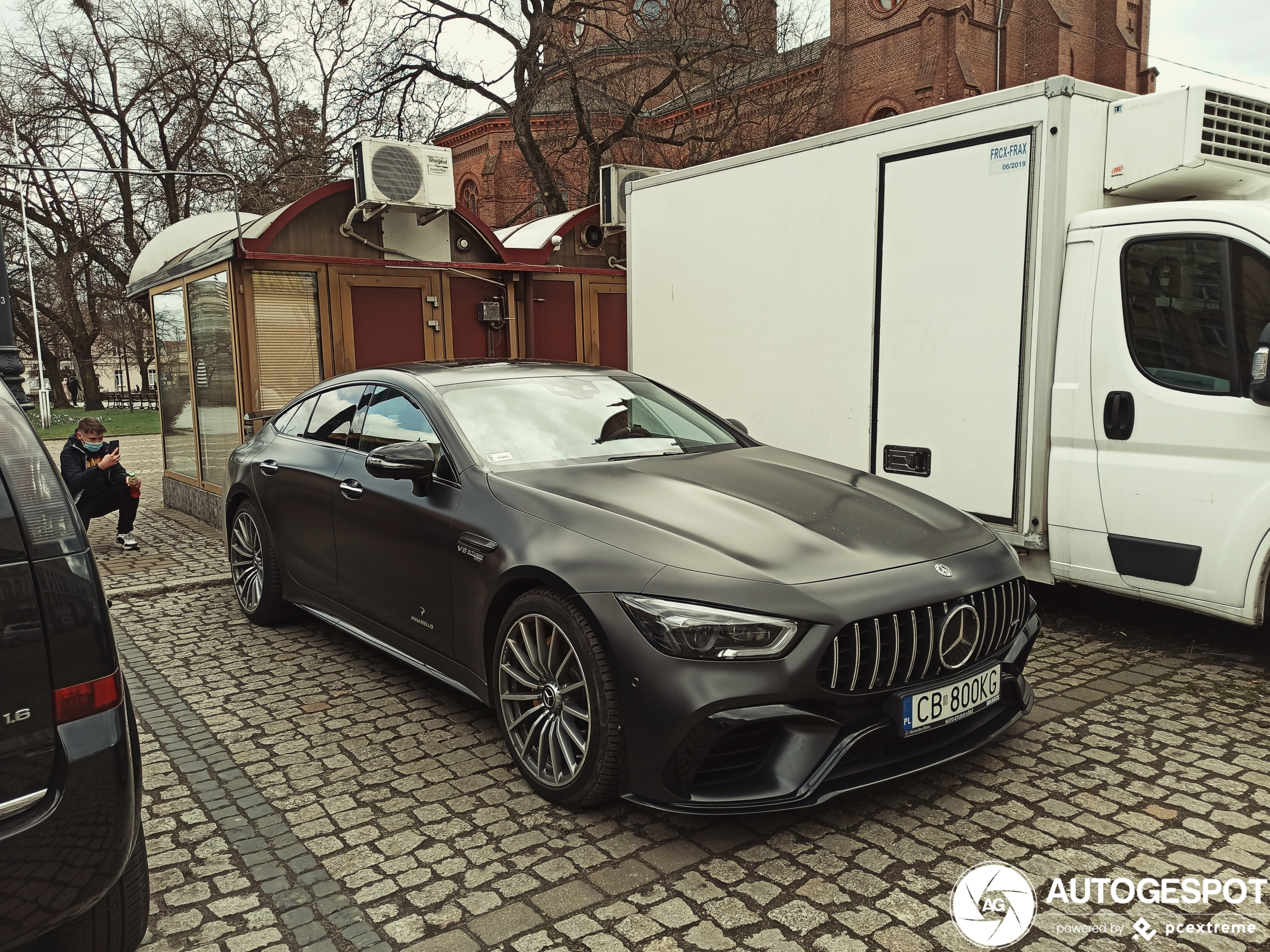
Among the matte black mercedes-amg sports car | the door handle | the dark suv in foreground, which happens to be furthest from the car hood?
the dark suv in foreground

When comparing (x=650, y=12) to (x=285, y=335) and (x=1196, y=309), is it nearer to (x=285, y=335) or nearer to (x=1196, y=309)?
(x=285, y=335)

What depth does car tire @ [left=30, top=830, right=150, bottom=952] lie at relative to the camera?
2273mm

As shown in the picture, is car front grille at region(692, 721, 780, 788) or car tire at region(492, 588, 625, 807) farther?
car tire at region(492, 588, 625, 807)

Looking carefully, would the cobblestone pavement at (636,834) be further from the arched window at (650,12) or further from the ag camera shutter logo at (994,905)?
the arched window at (650,12)

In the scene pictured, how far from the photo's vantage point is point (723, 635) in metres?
3.02

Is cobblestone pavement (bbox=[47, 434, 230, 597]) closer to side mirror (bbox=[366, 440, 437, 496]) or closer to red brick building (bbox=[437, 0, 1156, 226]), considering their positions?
side mirror (bbox=[366, 440, 437, 496])

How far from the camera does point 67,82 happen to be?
2869 centimetres

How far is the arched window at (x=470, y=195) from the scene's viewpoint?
36.3m

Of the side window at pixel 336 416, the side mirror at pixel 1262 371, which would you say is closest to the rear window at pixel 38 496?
the side window at pixel 336 416

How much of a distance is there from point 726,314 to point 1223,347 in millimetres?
3354

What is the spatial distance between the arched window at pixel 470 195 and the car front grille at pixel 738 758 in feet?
114

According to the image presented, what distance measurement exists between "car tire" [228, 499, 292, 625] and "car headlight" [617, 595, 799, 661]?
3.40m

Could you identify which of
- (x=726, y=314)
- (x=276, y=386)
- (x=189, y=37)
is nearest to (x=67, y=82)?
(x=189, y=37)

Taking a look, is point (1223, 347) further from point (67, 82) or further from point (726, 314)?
point (67, 82)
